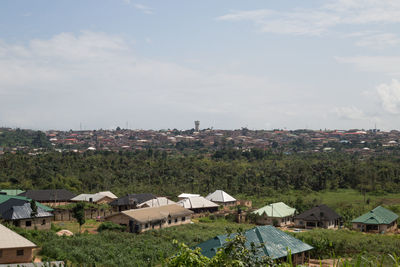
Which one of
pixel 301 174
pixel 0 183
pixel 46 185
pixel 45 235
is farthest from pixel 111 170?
pixel 45 235

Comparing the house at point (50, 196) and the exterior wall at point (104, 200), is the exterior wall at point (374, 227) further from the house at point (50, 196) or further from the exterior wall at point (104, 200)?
the house at point (50, 196)

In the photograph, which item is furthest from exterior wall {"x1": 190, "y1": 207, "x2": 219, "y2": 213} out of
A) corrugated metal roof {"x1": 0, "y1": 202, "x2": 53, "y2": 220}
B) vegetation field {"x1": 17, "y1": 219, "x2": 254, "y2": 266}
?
corrugated metal roof {"x1": 0, "y1": 202, "x2": 53, "y2": 220}

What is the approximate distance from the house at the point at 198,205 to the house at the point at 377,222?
17605mm

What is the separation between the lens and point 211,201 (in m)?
56.5

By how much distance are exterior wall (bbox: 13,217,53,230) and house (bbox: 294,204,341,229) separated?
2426cm

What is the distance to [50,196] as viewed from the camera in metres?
53.9

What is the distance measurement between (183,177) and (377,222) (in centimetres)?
3661

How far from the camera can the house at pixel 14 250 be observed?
78.0 ft

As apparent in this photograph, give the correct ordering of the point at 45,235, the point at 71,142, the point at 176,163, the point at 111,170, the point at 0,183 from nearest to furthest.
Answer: the point at 45,235 → the point at 0,183 → the point at 111,170 → the point at 176,163 → the point at 71,142

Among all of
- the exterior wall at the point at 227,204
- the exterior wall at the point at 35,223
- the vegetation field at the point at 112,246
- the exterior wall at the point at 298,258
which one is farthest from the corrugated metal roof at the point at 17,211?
the exterior wall at the point at 227,204

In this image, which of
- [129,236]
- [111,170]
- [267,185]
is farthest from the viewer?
[111,170]

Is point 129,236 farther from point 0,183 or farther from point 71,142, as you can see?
point 71,142

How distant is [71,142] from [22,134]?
22.2m

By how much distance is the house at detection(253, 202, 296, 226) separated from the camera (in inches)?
1740
